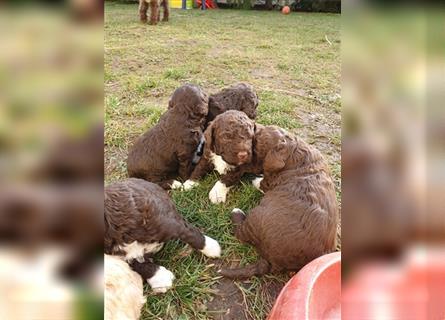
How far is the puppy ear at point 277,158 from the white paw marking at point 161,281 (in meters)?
0.92

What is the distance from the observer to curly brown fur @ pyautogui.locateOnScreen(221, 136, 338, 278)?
227 cm

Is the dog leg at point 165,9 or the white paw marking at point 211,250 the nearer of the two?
the white paw marking at point 211,250

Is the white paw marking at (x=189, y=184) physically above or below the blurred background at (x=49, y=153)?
below

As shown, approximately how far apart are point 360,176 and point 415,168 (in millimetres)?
61

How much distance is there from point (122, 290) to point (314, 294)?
35.9 inches

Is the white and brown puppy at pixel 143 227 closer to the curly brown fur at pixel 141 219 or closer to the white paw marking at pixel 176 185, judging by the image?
the curly brown fur at pixel 141 219

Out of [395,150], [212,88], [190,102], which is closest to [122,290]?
[190,102]

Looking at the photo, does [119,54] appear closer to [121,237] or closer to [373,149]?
[121,237]

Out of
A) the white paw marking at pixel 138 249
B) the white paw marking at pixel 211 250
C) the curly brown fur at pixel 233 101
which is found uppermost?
the curly brown fur at pixel 233 101

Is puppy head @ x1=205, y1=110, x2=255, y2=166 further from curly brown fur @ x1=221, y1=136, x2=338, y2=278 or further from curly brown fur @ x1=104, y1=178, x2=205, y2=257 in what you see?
curly brown fur @ x1=104, y1=178, x2=205, y2=257

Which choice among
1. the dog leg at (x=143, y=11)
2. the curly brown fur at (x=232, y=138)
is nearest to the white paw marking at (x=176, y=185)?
the curly brown fur at (x=232, y=138)

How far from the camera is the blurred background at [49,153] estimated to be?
0.47 metres

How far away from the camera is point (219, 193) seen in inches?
125

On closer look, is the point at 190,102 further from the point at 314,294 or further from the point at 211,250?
the point at 314,294
